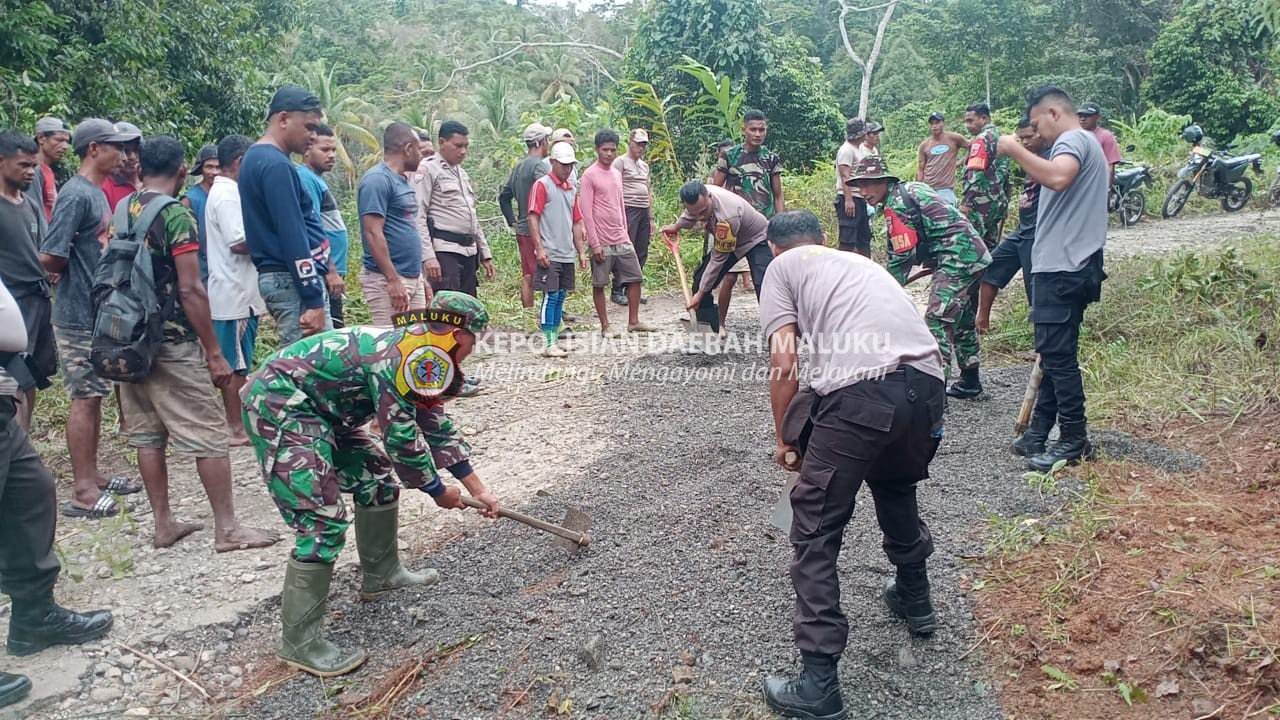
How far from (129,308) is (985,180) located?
19.9 feet

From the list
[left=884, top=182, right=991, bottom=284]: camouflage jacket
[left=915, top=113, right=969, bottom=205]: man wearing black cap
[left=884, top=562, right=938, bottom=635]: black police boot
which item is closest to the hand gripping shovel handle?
[left=884, top=562, right=938, bottom=635]: black police boot

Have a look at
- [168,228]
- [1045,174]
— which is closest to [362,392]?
[168,228]

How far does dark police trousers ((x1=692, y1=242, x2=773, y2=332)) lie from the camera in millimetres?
6551

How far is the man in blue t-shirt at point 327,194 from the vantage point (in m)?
4.77

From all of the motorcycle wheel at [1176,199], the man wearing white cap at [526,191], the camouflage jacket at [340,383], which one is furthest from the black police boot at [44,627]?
the motorcycle wheel at [1176,199]

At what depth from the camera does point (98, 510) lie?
4422 millimetres

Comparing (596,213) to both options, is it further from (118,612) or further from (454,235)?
(118,612)

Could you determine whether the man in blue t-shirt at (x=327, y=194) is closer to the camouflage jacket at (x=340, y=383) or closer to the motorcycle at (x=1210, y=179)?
the camouflage jacket at (x=340, y=383)

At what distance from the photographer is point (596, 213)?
739 cm

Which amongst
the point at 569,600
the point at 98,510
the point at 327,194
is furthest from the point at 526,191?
the point at 569,600

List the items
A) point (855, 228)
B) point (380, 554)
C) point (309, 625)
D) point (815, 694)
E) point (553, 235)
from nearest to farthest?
point (815, 694), point (309, 625), point (380, 554), point (553, 235), point (855, 228)

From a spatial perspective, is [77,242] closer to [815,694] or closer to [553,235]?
[553,235]

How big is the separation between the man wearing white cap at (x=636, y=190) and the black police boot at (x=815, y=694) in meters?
5.74

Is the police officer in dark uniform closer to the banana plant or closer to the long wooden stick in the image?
the long wooden stick
